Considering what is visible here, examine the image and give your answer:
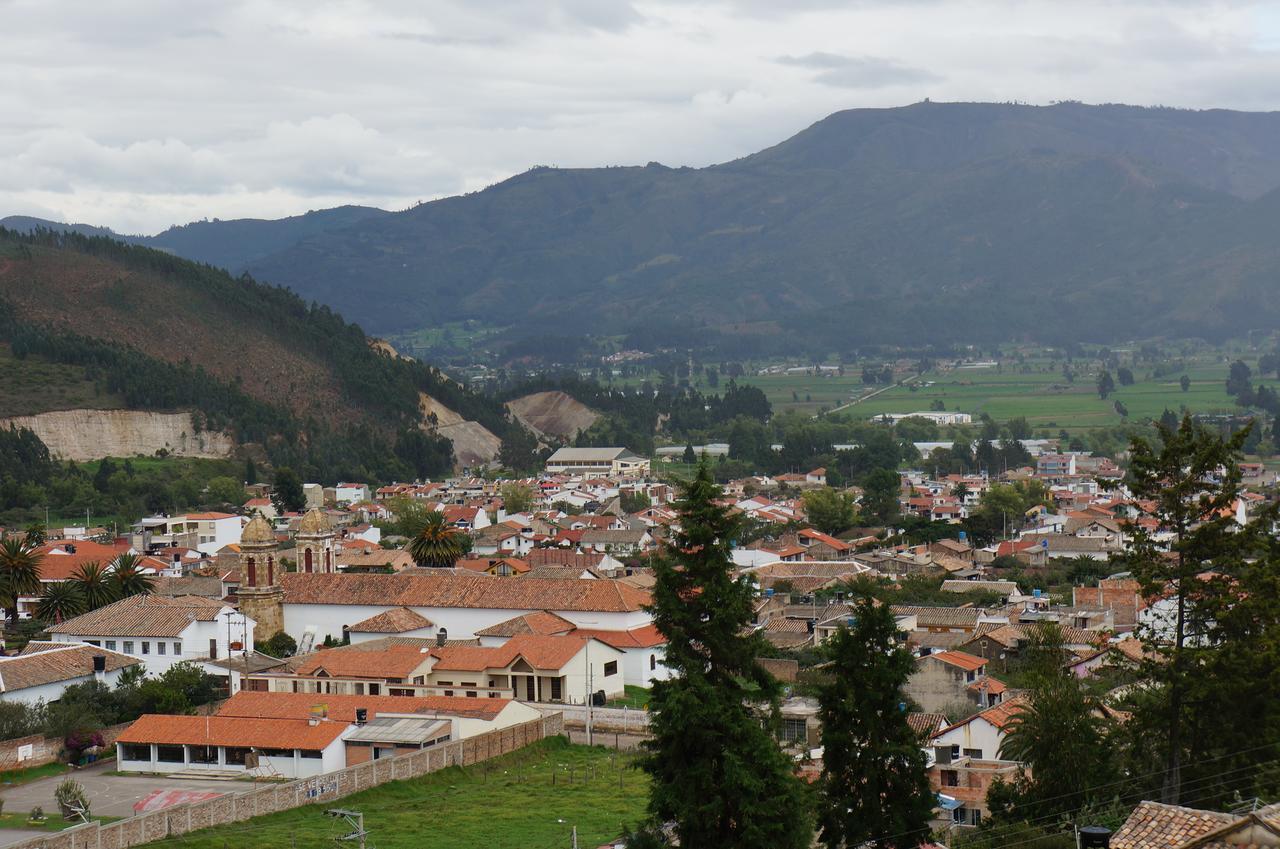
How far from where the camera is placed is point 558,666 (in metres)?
43.9

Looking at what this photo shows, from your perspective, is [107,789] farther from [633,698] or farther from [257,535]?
[257,535]

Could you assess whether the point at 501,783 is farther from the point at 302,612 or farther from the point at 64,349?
the point at 64,349

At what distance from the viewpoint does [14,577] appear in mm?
52562

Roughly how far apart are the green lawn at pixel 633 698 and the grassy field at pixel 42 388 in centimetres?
7358

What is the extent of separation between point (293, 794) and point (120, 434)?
8548 centimetres

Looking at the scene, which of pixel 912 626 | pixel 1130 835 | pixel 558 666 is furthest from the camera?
pixel 912 626

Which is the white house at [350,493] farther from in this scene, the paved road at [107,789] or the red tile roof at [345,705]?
the paved road at [107,789]

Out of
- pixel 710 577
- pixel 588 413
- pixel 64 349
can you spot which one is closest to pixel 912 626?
pixel 710 577

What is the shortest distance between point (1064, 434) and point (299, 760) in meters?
120

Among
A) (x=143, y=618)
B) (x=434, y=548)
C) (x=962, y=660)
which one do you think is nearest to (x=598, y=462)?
(x=434, y=548)

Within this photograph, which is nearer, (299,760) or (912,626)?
(299,760)

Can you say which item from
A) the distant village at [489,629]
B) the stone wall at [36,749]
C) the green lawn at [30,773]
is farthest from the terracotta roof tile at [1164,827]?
the stone wall at [36,749]

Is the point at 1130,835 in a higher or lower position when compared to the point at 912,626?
higher

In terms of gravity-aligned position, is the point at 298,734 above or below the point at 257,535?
below
